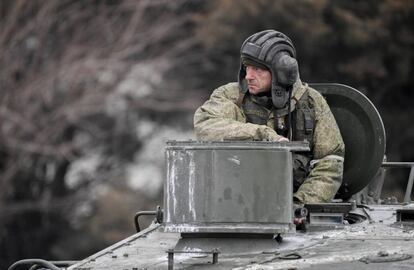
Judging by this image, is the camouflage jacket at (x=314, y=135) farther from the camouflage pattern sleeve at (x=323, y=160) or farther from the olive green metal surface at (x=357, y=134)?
the olive green metal surface at (x=357, y=134)

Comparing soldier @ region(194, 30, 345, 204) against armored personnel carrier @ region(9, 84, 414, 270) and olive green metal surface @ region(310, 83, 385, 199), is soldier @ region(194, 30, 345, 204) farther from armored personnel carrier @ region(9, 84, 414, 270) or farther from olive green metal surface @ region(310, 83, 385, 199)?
armored personnel carrier @ region(9, 84, 414, 270)

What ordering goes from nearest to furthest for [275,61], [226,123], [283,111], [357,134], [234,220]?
[234,220] → [226,123] → [275,61] → [283,111] → [357,134]

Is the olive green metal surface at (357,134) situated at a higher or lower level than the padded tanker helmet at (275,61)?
lower

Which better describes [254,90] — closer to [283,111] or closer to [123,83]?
[283,111]

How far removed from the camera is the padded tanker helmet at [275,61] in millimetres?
10562

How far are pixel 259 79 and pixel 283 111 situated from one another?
27 cm

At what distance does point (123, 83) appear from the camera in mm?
28547

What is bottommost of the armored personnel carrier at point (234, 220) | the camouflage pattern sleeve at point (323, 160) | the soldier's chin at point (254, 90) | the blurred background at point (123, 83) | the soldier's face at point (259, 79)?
the armored personnel carrier at point (234, 220)

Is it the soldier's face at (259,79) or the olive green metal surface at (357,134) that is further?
the olive green metal surface at (357,134)

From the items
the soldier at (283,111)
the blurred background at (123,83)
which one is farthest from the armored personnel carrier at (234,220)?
the blurred background at (123,83)

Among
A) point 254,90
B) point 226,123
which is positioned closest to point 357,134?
point 254,90

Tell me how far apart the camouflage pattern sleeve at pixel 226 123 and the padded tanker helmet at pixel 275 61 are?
0.25 metres

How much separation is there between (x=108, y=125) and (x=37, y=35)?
247 cm

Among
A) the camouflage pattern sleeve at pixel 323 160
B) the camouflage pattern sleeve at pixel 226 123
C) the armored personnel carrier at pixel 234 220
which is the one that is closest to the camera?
the armored personnel carrier at pixel 234 220
